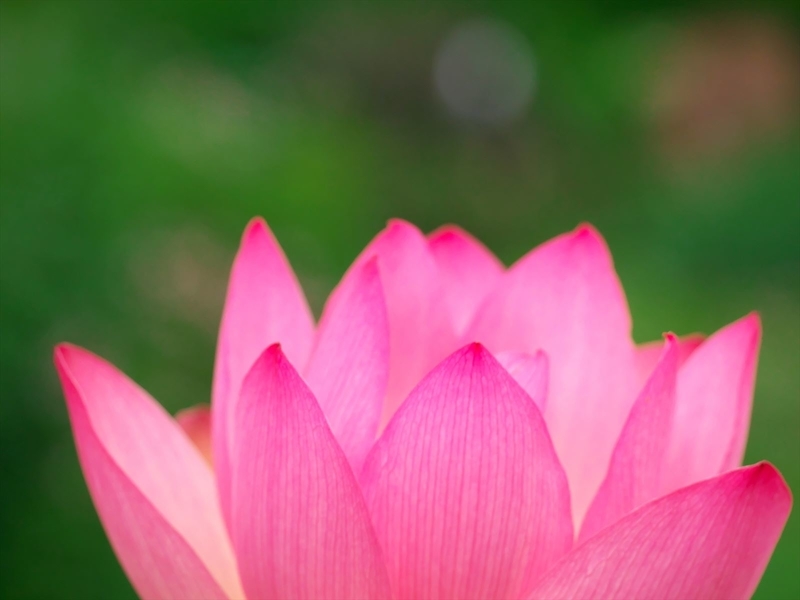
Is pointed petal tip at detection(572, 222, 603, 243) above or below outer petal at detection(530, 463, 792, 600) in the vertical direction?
above

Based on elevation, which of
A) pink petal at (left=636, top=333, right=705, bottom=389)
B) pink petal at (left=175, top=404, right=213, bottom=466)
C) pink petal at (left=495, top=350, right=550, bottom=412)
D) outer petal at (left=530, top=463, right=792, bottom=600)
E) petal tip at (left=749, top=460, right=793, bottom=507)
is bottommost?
outer petal at (left=530, top=463, right=792, bottom=600)

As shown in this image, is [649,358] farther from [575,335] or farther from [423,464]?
[423,464]

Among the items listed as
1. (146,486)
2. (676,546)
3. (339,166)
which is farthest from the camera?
(339,166)

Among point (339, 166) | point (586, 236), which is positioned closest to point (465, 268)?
point (586, 236)

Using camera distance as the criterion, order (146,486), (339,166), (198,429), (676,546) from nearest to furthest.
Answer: (676,546) → (146,486) → (198,429) → (339,166)

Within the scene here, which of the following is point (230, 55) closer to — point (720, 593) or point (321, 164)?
point (321, 164)

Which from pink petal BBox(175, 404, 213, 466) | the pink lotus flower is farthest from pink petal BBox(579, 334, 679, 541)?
pink petal BBox(175, 404, 213, 466)

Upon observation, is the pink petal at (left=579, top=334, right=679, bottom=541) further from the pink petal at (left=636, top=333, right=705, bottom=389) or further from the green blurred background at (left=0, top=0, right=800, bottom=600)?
the green blurred background at (left=0, top=0, right=800, bottom=600)
